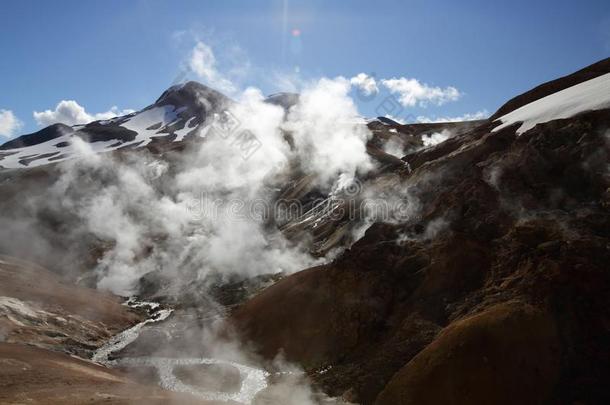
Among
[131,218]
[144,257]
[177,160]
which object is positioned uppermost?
[177,160]

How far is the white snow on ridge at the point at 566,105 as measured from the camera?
2579cm

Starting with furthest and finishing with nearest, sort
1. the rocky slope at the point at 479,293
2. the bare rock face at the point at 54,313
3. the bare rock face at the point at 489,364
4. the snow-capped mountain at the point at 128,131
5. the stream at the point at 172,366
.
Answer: the snow-capped mountain at the point at 128,131 < the bare rock face at the point at 54,313 < the stream at the point at 172,366 < the rocky slope at the point at 479,293 < the bare rock face at the point at 489,364

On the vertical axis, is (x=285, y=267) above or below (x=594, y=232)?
above

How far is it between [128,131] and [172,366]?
387 ft

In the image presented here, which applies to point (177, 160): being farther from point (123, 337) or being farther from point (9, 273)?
point (123, 337)

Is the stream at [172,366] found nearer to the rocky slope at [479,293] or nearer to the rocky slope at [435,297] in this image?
the rocky slope at [435,297]

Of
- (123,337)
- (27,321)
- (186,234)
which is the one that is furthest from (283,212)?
(27,321)

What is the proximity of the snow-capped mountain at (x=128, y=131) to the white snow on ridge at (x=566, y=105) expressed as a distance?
95792mm

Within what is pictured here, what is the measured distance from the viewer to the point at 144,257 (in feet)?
166

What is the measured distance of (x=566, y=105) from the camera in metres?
27.8

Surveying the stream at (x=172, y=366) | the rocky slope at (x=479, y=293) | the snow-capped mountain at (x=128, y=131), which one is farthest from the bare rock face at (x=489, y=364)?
the snow-capped mountain at (x=128, y=131)

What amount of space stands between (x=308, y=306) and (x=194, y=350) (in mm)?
7642

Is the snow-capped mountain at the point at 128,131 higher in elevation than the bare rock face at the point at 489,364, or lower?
higher

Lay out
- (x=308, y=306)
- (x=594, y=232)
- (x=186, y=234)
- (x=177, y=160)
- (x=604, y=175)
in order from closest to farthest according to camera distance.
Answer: (x=594, y=232), (x=604, y=175), (x=308, y=306), (x=186, y=234), (x=177, y=160)
